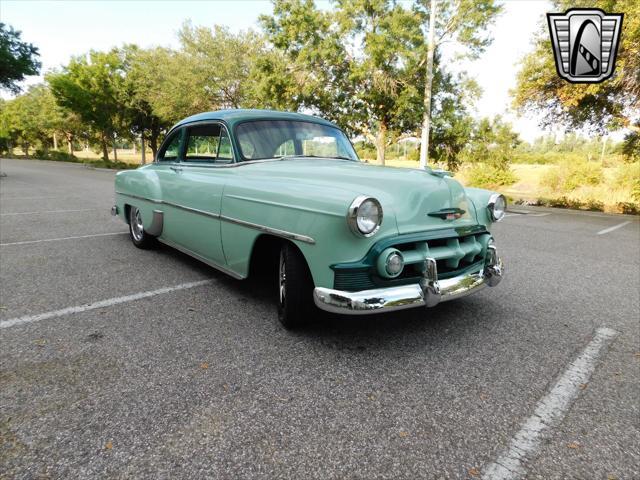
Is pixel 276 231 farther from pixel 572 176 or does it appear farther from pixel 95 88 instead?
pixel 95 88

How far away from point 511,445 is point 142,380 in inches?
73.8

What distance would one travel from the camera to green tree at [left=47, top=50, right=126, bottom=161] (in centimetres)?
2886

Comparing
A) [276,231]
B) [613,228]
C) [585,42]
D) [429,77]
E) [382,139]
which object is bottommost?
[613,228]

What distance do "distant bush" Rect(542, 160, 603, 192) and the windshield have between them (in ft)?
54.4

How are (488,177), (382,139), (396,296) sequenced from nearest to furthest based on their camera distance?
(396,296) < (382,139) < (488,177)

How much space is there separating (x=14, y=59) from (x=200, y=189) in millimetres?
18586

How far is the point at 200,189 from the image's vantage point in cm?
351

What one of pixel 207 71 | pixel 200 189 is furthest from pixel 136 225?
pixel 207 71

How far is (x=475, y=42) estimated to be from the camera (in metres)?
15.0

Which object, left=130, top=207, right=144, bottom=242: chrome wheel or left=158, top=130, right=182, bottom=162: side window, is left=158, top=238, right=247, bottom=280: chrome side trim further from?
left=158, top=130, right=182, bottom=162: side window

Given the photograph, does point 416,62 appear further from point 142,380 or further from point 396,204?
point 142,380

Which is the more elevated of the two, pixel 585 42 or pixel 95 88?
pixel 95 88

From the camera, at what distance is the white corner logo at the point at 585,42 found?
916cm

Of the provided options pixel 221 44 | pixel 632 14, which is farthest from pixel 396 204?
pixel 221 44
